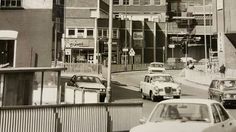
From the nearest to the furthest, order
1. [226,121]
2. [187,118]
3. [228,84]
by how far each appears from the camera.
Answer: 1. [187,118]
2. [226,121]
3. [228,84]

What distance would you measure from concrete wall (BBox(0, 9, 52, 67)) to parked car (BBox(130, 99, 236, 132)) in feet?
43.3

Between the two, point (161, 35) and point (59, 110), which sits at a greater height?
point (161, 35)

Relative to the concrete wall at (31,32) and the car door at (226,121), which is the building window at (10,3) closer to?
the concrete wall at (31,32)

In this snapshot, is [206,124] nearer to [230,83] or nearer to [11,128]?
[11,128]

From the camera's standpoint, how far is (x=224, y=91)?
22.8 metres

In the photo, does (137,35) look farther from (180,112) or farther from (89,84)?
(180,112)

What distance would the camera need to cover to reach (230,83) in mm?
23766

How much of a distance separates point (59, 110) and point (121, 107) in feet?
7.84

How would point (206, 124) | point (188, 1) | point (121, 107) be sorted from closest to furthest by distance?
point (206, 124)
point (121, 107)
point (188, 1)

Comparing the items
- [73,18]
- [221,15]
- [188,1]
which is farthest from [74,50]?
[188,1]

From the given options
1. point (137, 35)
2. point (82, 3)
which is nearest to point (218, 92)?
point (82, 3)

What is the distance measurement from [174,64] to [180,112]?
64194mm

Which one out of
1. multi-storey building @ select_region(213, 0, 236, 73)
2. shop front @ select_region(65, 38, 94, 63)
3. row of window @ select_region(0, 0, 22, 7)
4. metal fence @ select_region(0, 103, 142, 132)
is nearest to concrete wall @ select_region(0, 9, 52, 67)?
row of window @ select_region(0, 0, 22, 7)

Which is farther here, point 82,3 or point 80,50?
point 82,3
